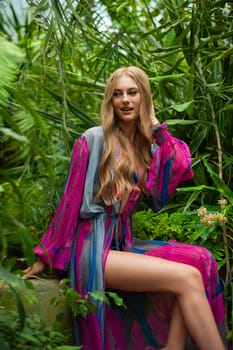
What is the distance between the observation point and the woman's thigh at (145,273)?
2.37 meters

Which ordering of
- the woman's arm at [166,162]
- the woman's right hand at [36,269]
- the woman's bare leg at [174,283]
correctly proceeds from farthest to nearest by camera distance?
the woman's arm at [166,162] → the woman's right hand at [36,269] → the woman's bare leg at [174,283]

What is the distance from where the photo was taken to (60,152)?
3982mm

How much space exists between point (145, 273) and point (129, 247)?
9.4 inches

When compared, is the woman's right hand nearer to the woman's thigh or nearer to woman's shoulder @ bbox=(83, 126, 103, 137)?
the woman's thigh

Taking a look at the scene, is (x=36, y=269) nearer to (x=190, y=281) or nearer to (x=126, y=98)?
(x=190, y=281)

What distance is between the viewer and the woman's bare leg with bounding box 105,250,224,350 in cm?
233

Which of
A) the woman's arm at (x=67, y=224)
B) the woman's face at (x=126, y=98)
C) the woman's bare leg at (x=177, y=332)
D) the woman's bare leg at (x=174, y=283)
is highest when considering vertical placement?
the woman's face at (x=126, y=98)

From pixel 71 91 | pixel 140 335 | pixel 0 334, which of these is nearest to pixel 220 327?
pixel 140 335

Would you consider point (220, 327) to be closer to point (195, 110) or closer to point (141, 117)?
point (141, 117)

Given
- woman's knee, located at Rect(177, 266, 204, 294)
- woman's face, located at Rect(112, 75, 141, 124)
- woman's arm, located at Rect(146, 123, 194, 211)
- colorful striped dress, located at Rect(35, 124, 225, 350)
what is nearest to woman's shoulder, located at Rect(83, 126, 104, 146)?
colorful striped dress, located at Rect(35, 124, 225, 350)

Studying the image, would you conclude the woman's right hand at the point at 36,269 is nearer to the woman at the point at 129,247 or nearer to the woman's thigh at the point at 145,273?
the woman at the point at 129,247

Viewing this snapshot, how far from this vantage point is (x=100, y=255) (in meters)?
2.45

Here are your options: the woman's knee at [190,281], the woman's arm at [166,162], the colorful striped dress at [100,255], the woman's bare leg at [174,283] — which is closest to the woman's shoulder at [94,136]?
the colorful striped dress at [100,255]

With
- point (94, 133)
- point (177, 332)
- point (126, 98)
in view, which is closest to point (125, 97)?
point (126, 98)
